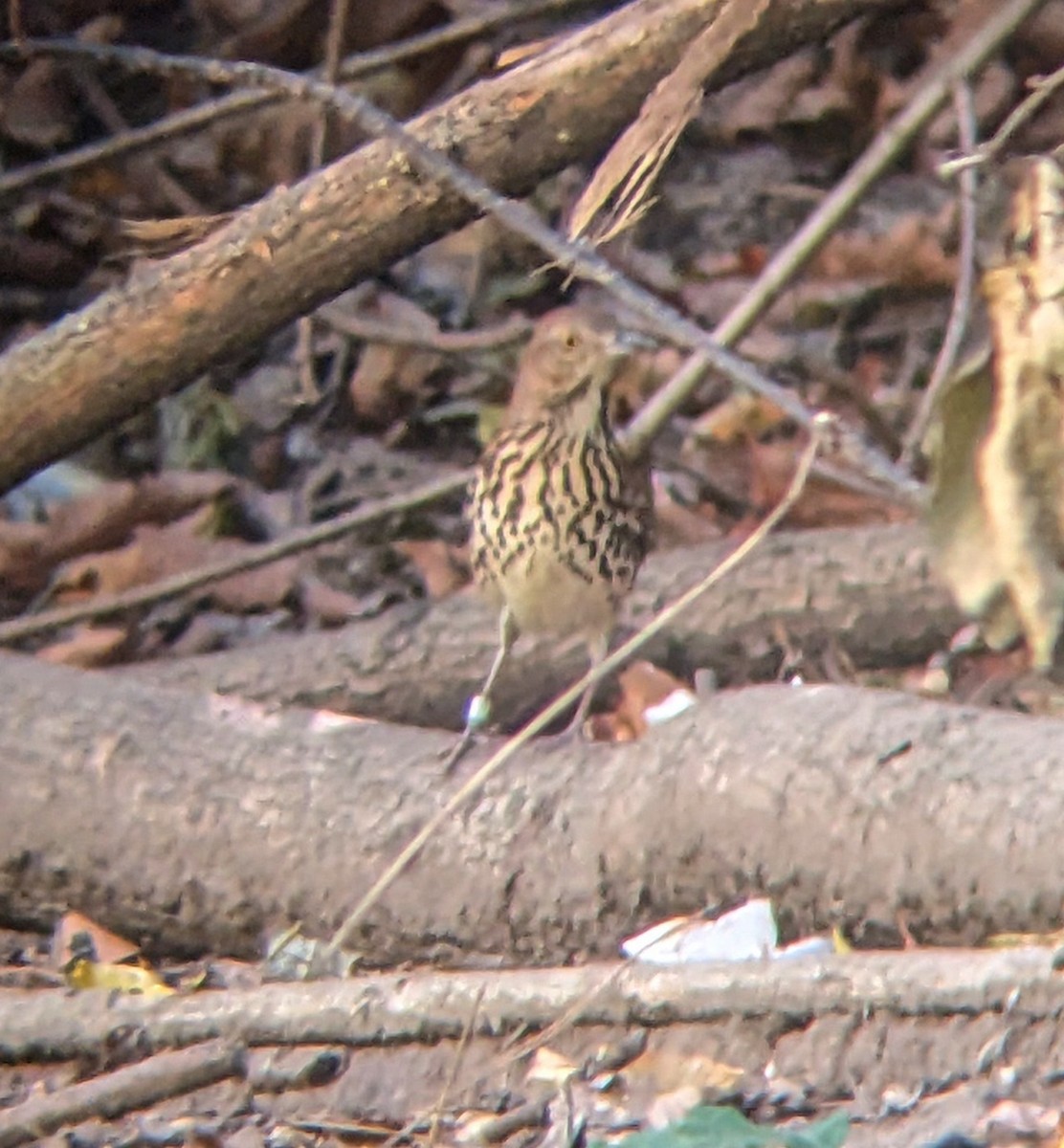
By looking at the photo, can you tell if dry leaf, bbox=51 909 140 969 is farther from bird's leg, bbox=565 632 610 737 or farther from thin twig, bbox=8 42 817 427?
thin twig, bbox=8 42 817 427

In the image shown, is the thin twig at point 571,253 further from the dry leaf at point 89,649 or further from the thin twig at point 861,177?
the dry leaf at point 89,649

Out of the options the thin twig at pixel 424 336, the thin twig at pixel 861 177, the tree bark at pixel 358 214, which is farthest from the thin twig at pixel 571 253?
the thin twig at pixel 424 336

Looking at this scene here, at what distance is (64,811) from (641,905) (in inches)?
38.6

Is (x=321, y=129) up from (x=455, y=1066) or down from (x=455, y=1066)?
up

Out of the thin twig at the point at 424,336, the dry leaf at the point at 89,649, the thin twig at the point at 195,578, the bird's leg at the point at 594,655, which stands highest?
the thin twig at the point at 424,336

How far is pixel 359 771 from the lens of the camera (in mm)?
3271

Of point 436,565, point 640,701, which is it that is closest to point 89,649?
point 436,565

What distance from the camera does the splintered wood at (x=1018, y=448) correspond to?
1640 millimetres

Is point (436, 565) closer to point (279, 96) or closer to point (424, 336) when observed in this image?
point (424, 336)

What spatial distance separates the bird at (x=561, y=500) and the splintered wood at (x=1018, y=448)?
2.19 m

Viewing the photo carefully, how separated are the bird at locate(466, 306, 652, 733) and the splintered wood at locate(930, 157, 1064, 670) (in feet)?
7.19

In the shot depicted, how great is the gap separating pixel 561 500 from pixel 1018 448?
7.43 ft

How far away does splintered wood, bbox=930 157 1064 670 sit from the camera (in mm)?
1640

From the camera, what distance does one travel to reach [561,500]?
12.8 feet
